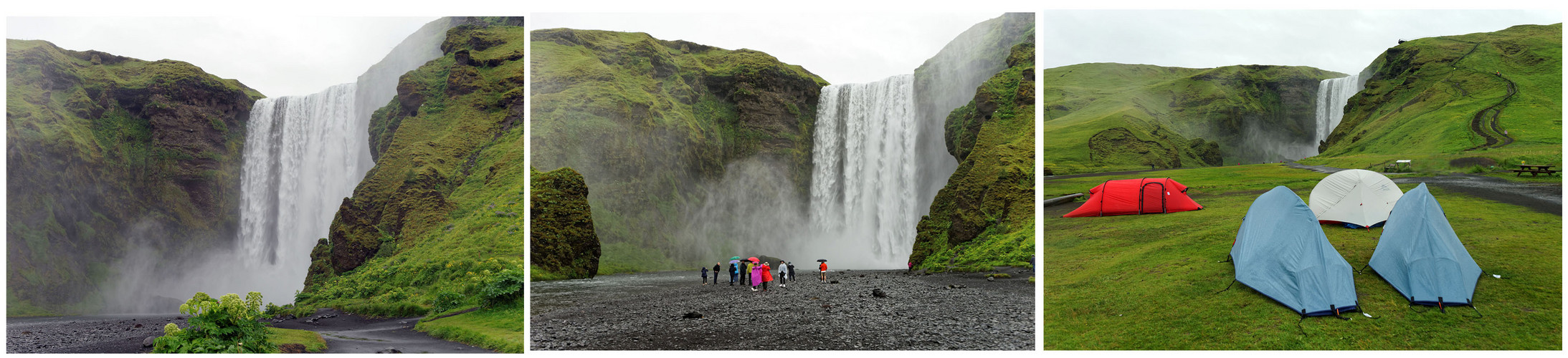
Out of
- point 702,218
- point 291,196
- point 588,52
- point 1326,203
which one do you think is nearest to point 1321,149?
point 1326,203

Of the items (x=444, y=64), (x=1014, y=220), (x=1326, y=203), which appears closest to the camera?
(x=1326, y=203)

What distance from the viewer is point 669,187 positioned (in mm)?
30578

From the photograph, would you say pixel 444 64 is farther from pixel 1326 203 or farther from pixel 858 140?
pixel 1326 203

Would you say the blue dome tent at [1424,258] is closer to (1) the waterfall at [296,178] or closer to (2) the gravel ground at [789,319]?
(2) the gravel ground at [789,319]

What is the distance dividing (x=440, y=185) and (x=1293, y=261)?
71.6 ft

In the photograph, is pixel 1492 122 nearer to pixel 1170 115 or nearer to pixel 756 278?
pixel 1170 115

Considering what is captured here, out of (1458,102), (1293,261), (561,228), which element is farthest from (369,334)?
(1458,102)

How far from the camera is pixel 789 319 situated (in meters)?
9.56

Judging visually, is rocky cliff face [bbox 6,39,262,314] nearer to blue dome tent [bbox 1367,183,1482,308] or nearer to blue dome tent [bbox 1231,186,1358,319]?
blue dome tent [bbox 1231,186,1358,319]

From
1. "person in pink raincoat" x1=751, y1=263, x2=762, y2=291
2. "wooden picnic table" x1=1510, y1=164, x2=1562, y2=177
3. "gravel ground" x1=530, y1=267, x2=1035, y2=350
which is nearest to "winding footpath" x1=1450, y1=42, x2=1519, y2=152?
"wooden picnic table" x1=1510, y1=164, x2=1562, y2=177

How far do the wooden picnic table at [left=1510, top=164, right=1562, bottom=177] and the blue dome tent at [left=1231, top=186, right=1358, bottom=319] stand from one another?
9.85 m

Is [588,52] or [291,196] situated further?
[291,196]

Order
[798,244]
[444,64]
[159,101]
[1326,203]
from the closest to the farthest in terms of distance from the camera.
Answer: [1326,203] < [444,64] < [159,101] < [798,244]

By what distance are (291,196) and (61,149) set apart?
631 cm
